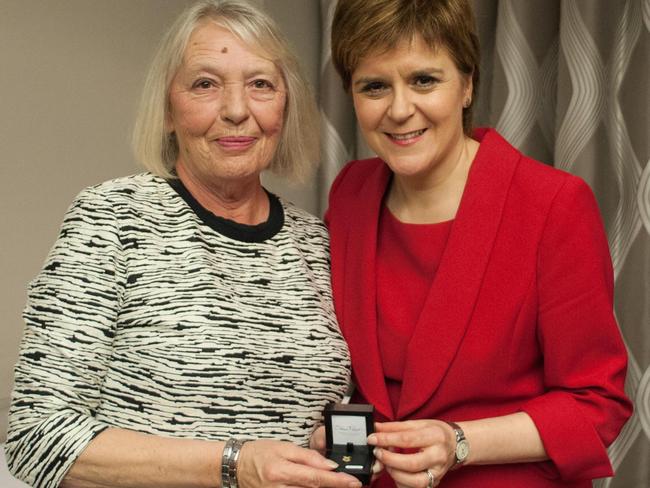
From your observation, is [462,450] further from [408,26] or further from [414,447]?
[408,26]

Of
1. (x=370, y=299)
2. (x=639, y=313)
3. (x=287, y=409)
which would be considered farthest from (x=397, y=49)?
(x=639, y=313)

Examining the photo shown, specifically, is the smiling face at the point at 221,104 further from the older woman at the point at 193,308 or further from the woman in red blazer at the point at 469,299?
the woman in red blazer at the point at 469,299

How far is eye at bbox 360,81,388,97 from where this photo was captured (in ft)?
5.30

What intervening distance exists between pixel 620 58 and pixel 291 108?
3.17 feet

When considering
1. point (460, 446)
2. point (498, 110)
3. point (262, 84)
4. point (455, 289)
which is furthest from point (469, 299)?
point (498, 110)

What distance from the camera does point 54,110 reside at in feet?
8.00

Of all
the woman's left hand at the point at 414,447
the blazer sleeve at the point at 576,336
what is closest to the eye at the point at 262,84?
the blazer sleeve at the point at 576,336

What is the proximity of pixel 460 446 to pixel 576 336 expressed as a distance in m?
0.28

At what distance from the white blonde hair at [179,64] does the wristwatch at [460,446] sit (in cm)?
74

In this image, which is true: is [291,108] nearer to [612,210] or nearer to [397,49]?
[397,49]

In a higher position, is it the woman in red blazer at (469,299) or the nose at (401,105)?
the nose at (401,105)

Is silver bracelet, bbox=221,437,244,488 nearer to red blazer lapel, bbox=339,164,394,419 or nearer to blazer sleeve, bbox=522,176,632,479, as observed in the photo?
red blazer lapel, bbox=339,164,394,419

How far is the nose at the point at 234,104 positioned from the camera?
5.40 ft

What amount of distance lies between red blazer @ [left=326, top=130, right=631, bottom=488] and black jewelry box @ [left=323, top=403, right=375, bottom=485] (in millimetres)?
163
